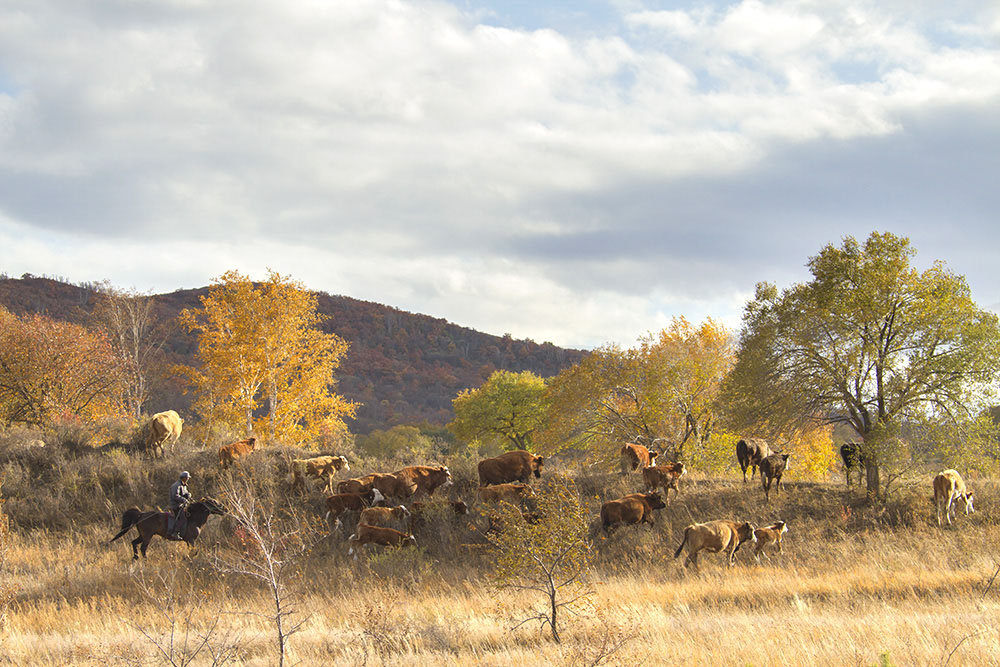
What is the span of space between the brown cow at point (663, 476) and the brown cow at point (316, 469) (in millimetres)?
9468

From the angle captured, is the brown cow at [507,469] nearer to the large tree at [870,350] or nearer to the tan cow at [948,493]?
the large tree at [870,350]

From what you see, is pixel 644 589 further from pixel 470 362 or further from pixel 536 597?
pixel 470 362

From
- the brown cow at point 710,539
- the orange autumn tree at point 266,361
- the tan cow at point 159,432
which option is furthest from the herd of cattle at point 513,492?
the orange autumn tree at point 266,361

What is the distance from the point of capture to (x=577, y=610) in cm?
1198

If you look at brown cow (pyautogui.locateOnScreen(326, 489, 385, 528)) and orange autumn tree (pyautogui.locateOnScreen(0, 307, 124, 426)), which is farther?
orange autumn tree (pyautogui.locateOnScreen(0, 307, 124, 426))

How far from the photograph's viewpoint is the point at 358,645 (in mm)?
10039

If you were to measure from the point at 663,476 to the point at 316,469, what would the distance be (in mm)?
10647

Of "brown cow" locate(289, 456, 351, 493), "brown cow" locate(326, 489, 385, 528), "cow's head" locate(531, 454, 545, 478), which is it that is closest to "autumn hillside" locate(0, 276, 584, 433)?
"brown cow" locate(289, 456, 351, 493)

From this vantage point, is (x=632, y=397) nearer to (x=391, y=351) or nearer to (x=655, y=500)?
(x=655, y=500)

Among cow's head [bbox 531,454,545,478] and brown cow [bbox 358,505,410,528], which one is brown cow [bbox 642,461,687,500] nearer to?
cow's head [bbox 531,454,545,478]

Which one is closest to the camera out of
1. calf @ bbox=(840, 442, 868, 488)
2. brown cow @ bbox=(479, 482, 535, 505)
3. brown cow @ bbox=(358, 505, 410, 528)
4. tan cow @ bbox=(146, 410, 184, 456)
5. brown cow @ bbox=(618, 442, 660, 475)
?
brown cow @ bbox=(358, 505, 410, 528)

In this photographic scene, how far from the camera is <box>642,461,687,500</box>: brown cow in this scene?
1952 centimetres

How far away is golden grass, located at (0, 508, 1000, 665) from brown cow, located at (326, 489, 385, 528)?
1.68 m

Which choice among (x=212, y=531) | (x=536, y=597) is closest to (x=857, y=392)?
(x=536, y=597)
